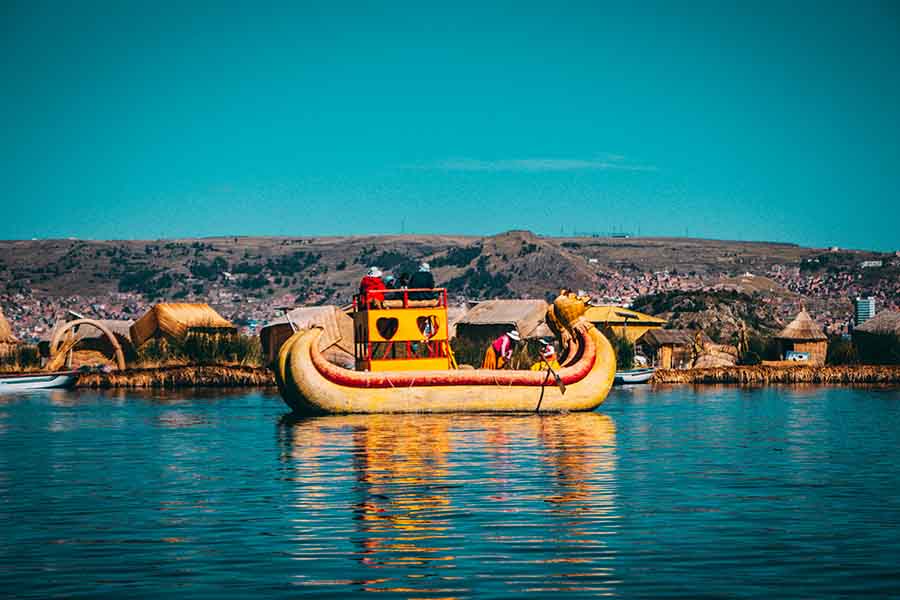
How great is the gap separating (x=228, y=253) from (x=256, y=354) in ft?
321

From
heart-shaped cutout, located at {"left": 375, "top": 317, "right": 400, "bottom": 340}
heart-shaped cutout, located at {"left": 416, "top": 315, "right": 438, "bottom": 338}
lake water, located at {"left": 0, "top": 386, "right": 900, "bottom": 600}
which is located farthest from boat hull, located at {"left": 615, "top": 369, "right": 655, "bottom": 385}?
lake water, located at {"left": 0, "top": 386, "right": 900, "bottom": 600}

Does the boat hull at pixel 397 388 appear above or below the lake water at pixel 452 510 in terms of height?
above

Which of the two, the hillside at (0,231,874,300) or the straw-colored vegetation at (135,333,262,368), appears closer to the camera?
the straw-colored vegetation at (135,333,262,368)

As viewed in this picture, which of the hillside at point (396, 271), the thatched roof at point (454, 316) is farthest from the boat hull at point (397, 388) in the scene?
the hillside at point (396, 271)

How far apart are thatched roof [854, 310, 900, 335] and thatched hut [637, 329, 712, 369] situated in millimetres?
6996

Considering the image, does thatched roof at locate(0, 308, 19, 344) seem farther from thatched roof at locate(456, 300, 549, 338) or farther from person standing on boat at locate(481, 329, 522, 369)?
person standing on boat at locate(481, 329, 522, 369)

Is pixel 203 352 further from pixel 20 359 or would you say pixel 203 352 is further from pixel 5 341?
pixel 5 341

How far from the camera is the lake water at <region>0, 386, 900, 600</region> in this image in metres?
10.4

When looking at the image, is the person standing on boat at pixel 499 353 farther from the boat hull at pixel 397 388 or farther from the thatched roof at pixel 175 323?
the thatched roof at pixel 175 323

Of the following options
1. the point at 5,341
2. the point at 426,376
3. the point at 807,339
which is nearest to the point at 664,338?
the point at 807,339

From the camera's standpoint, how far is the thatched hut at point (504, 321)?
53438 millimetres

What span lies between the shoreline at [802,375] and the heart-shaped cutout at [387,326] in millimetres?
21072

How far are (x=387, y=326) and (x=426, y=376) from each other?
208 cm

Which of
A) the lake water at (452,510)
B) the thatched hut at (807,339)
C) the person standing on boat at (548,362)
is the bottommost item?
the lake water at (452,510)
